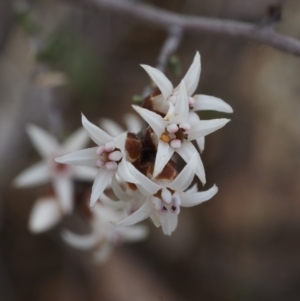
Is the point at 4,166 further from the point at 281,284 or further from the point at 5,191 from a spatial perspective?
the point at 281,284

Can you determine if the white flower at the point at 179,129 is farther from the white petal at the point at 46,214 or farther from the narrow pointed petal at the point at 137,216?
the white petal at the point at 46,214

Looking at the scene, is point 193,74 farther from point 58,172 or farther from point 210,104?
point 58,172

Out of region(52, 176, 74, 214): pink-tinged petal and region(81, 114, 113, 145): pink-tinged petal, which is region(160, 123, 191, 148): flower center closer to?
region(81, 114, 113, 145): pink-tinged petal

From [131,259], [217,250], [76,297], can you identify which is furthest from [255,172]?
[76,297]

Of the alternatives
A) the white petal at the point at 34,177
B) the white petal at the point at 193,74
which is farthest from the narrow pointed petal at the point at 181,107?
the white petal at the point at 34,177

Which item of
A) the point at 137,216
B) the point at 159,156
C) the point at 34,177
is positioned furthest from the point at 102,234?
the point at 159,156

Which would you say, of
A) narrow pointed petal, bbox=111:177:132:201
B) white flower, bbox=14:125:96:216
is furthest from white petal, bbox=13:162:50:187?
narrow pointed petal, bbox=111:177:132:201
